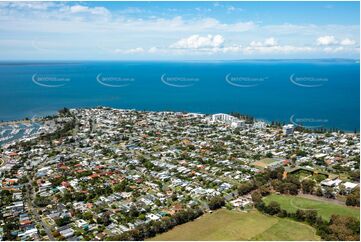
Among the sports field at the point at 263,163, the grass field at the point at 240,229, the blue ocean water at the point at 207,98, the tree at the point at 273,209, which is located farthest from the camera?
the blue ocean water at the point at 207,98

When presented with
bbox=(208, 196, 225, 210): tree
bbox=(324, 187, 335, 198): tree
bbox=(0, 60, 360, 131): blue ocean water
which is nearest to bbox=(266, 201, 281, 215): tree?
bbox=(208, 196, 225, 210): tree

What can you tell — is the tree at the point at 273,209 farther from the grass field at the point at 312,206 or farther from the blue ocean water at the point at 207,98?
the blue ocean water at the point at 207,98

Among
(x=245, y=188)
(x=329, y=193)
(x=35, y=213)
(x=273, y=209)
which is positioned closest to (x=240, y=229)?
(x=273, y=209)

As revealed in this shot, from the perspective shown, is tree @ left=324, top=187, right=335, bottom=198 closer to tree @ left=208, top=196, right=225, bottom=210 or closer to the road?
tree @ left=208, top=196, right=225, bottom=210

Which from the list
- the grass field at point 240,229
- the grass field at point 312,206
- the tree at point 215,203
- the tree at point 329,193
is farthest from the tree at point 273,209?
the tree at point 329,193

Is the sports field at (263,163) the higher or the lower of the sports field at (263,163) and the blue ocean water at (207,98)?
the lower

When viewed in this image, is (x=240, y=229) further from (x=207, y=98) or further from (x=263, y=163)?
(x=207, y=98)
